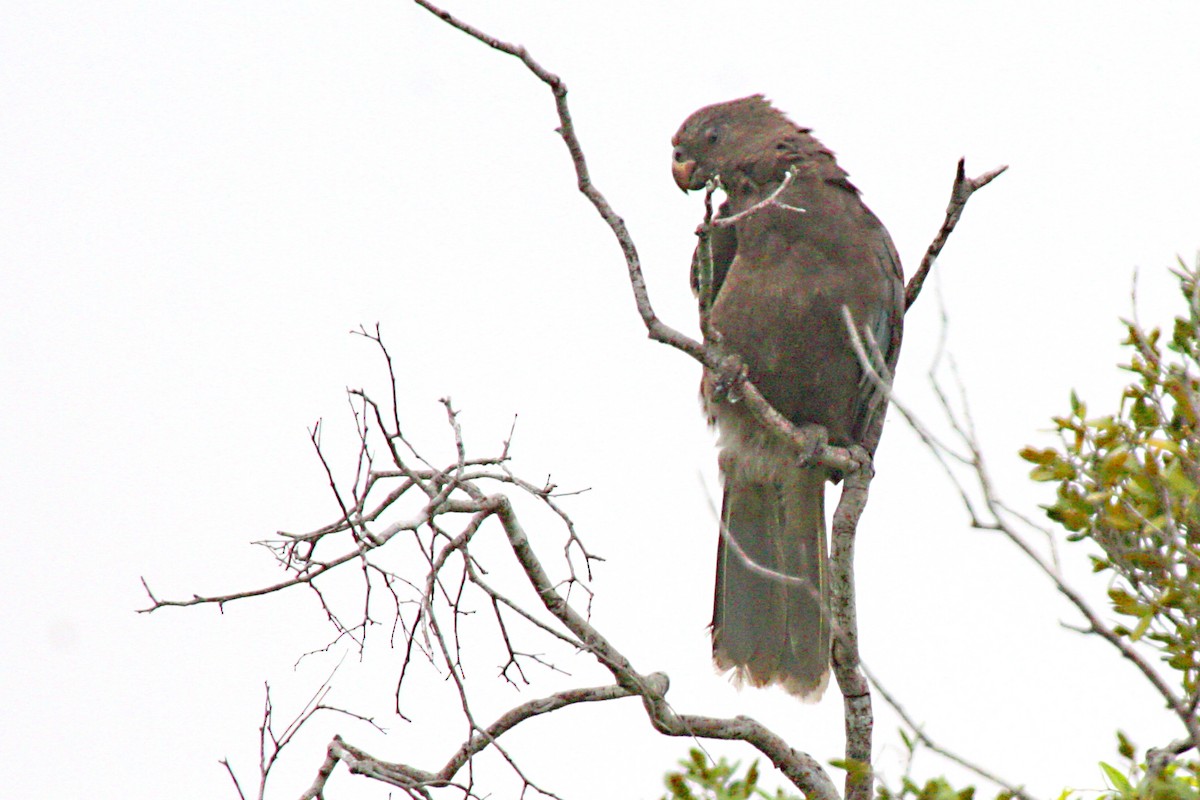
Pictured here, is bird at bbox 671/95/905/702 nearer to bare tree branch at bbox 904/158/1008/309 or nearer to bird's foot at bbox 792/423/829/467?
bird's foot at bbox 792/423/829/467

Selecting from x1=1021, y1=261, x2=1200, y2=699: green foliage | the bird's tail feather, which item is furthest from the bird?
x1=1021, y1=261, x2=1200, y2=699: green foliage

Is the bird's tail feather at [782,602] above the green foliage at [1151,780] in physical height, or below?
above

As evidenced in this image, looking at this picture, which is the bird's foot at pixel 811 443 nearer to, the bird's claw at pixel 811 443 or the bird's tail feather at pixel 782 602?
the bird's claw at pixel 811 443

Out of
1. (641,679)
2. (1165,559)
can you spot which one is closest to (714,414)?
(641,679)

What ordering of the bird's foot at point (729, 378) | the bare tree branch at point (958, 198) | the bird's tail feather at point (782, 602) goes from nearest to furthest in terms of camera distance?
1. the bare tree branch at point (958, 198)
2. the bird's foot at point (729, 378)
3. the bird's tail feather at point (782, 602)

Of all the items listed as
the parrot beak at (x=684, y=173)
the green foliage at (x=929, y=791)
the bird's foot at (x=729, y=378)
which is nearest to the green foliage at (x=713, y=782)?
the green foliage at (x=929, y=791)

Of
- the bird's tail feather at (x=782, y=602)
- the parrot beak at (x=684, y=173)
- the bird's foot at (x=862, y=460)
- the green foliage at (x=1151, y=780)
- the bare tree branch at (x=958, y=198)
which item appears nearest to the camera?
the green foliage at (x=1151, y=780)

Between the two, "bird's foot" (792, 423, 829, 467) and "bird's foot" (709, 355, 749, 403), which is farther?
"bird's foot" (792, 423, 829, 467)

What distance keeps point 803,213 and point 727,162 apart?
A: 0.55m

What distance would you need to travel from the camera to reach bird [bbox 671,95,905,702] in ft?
15.4

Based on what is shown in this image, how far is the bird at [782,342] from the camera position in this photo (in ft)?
15.4

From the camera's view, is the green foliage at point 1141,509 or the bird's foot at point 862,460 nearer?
the green foliage at point 1141,509

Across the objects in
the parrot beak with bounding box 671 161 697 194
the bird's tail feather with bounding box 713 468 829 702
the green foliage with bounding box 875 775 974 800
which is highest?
the parrot beak with bounding box 671 161 697 194

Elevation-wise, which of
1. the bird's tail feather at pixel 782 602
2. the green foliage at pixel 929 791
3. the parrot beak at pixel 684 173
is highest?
the parrot beak at pixel 684 173
